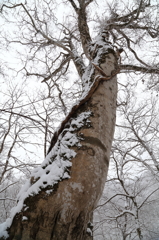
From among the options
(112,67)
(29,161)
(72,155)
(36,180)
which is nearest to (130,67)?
(112,67)

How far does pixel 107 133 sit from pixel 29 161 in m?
4.83

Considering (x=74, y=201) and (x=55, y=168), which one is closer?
(x=74, y=201)

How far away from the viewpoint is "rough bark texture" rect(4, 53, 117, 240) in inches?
28.1

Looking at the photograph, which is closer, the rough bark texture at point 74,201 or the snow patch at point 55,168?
the rough bark texture at point 74,201

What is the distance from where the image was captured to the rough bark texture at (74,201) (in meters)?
0.71

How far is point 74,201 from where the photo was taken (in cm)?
79

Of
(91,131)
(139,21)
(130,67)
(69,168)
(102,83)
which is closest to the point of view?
(69,168)

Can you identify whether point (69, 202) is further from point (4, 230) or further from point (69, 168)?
point (4, 230)

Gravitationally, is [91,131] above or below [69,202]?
above

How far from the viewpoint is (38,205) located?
0.77 metres

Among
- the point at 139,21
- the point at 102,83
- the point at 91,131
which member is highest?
the point at 139,21

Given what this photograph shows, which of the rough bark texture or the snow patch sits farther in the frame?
the snow patch

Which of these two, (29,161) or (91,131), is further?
(29,161)

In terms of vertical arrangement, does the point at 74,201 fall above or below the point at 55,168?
below
